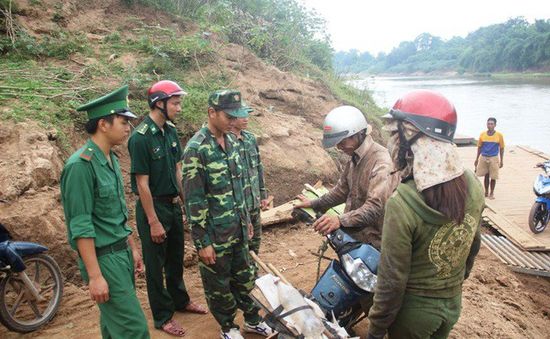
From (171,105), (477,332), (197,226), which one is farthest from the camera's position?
(477,332)

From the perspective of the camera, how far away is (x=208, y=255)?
2.94 m

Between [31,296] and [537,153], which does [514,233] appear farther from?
[537,153]

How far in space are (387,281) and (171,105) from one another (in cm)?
224

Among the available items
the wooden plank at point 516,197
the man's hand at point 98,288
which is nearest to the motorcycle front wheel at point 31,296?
the man's hand at point 98,288

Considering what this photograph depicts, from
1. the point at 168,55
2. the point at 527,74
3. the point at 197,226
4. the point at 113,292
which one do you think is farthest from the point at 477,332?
the point at 527,74

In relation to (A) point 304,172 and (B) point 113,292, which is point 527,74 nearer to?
(A) point 304,172

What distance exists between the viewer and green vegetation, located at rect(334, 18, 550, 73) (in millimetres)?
42656

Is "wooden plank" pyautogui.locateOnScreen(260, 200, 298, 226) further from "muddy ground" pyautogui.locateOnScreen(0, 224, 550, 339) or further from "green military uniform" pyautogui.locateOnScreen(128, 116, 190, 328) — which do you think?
"green military uniform" pyautogui.locateOnScreen(128, 116, 190, 328)

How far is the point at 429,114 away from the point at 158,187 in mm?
2235

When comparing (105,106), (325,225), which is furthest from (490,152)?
(105,106)

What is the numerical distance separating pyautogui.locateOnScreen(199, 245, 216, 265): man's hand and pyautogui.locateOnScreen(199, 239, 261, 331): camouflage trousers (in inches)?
2.4

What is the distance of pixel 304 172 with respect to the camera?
22.6 feet

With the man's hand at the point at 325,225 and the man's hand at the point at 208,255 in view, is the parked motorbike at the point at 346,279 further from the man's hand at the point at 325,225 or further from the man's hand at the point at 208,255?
the man's hand at the point at 208,255

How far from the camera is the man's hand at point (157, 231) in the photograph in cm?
323
